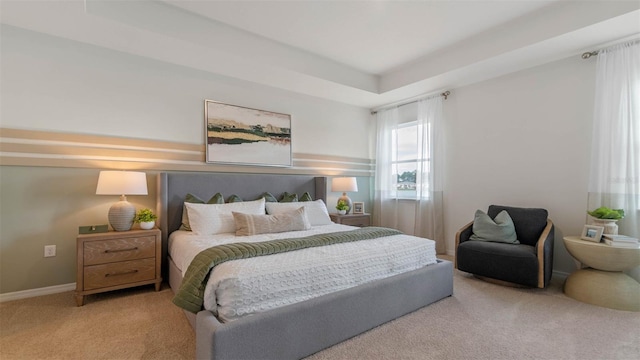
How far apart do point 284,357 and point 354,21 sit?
3.16m

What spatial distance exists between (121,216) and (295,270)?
2114 mm

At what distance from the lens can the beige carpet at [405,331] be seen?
1897 mm

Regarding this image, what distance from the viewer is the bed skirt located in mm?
1563

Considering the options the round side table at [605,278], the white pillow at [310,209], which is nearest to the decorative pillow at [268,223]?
the white pillow at [310,209]

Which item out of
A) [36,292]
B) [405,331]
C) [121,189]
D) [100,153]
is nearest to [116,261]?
[121,189]

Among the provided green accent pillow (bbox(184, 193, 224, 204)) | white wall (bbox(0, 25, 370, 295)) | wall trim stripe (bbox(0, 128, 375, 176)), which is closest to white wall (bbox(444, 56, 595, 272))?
wall trim stripe (bbox(0, 128, 375, 176))

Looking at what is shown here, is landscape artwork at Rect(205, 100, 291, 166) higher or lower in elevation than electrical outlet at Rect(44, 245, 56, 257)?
higher

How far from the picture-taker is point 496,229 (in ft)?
11.1

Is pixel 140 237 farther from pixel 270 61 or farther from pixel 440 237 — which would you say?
pixel 440 237

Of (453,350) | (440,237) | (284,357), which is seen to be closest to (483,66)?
(440,237)

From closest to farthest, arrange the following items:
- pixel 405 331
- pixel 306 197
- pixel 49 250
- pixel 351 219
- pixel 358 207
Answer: pixel 405 331, pixel 49 250, pixel 306 197, pixel 351 219, pixel 358 207

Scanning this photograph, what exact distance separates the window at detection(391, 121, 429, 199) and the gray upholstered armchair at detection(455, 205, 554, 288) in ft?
4.55

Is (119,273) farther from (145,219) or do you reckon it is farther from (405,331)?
(405,331)

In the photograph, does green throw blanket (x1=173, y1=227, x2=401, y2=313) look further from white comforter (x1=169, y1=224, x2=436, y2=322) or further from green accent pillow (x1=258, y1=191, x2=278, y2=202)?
green accent pillow (x1=258, y1=191, x2=278, y2=202)
